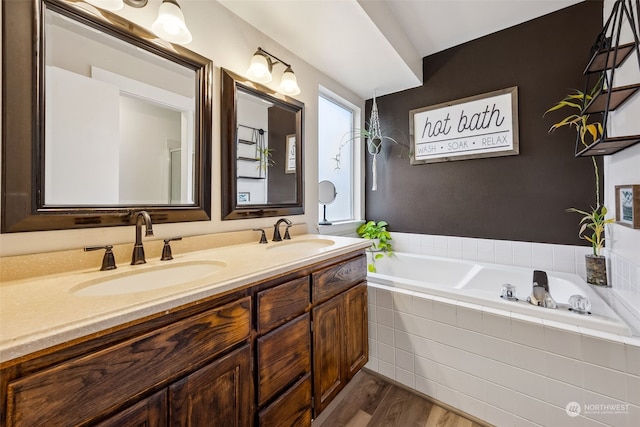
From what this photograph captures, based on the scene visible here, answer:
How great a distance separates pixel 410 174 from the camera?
8.78 ft

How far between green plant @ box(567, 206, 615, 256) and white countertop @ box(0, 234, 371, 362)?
1.93 m

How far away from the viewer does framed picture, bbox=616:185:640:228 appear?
1.19 meters

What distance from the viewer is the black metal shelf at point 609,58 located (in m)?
1.22

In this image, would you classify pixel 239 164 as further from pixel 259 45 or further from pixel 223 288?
pixel 223 288

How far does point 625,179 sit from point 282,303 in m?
1.88

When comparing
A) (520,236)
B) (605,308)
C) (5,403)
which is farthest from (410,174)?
(5,403)

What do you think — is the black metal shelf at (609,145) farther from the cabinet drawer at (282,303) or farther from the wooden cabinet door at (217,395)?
the wooden cabinet door at (217,395)

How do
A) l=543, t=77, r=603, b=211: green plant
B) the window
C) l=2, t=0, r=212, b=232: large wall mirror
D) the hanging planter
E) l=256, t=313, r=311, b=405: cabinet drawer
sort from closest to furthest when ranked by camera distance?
l=2, t=0, r=212, b=232: large wall mirror, l=256, t=313, r=311, b=405: cabinet drawer, l=543, t=77, r=603, b=211: green plant, the window, the hanging planter

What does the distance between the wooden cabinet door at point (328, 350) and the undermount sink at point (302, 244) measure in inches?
14.9

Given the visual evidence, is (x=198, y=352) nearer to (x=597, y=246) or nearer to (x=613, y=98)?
(x=613, y=98)

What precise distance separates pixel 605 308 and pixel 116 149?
2444mm

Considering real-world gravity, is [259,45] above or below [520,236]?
above

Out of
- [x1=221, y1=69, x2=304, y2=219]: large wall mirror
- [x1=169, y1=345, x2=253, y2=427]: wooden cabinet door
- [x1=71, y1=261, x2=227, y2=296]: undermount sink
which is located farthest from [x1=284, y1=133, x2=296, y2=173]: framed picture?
[x1=169, y1=345, x2=253, y2=427]: wooden cabinet door

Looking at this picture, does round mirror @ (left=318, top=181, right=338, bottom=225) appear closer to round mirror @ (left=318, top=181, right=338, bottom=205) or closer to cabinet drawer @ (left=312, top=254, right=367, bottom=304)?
round mirror @ (left=318, top=181, right=338, bottom=205)
